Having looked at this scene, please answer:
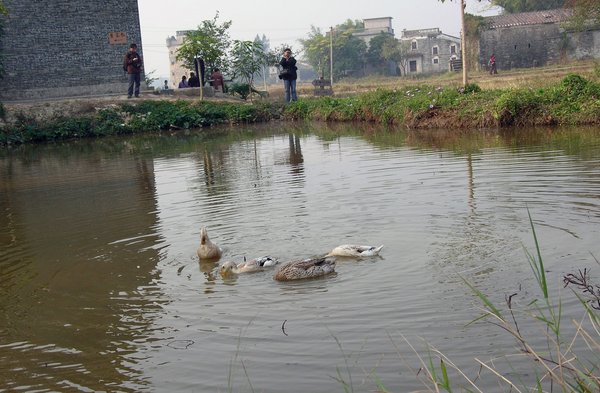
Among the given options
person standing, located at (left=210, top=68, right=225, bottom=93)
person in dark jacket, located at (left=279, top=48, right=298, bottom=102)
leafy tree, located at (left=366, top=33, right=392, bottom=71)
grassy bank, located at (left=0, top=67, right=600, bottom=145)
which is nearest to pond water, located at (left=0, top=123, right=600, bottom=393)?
grassy bank, located at (left=0, top=67, right=600, bottom=145)

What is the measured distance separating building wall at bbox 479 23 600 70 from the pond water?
144 ft

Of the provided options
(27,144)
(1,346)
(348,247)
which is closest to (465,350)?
(348,247)

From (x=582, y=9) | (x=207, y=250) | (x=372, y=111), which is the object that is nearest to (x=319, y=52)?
(x=582, y=9)

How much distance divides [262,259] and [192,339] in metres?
2.19

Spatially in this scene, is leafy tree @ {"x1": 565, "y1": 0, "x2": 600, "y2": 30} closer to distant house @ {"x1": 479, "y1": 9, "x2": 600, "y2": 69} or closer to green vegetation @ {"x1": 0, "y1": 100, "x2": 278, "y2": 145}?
distant house @ {"x1": 479, "y1": 9, "x2": 600, "y2": 69}

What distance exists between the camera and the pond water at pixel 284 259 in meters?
6.28

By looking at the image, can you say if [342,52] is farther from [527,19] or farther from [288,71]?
[288,71]

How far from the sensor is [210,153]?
21.8 metres

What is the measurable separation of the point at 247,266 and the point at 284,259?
76 centimetres

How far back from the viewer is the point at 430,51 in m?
84.8

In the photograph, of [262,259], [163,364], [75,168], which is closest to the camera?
[163,364]

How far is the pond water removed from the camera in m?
6.28

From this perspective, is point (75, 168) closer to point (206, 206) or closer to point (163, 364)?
point (206, 206)

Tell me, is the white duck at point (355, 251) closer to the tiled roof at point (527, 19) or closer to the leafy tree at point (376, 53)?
the tiled roof at point (527, 19)
